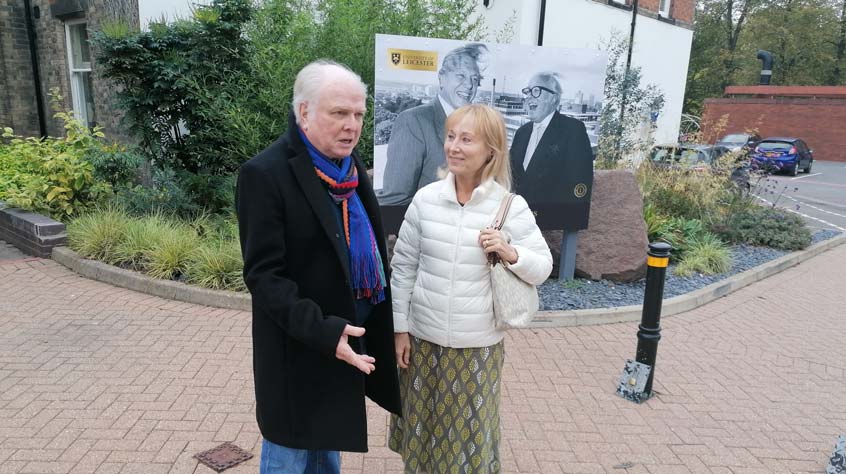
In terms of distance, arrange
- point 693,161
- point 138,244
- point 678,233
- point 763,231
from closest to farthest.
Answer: point 138,244, point 678,233, point 763,231, point 693,161

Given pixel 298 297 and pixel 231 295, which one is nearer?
pixel 298 297

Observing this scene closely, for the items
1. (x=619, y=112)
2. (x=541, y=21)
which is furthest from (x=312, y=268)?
(x=541, y=21)

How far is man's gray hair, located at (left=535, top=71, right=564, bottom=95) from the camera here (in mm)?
5711

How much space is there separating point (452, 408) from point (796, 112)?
113 feet

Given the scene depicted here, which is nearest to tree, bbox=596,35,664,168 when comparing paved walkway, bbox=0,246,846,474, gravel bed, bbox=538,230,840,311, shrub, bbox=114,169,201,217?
gravel bed, bbox=538,230,840,311

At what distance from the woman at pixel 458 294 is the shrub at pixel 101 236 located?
468 centimetres

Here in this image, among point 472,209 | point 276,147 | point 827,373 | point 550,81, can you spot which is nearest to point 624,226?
point 550,81

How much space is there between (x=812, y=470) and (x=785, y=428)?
0.48m

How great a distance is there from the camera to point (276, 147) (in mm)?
1889

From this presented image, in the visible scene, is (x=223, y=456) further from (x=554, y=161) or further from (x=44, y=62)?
(x=44, y=62)

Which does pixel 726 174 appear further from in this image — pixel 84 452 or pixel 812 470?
pixel 84 452

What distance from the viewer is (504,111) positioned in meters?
5.72

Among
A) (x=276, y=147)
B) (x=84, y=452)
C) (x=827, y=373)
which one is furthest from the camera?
(x=827, y=373)

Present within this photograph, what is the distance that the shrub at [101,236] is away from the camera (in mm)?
6078
